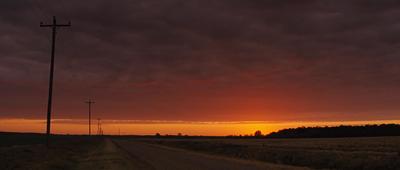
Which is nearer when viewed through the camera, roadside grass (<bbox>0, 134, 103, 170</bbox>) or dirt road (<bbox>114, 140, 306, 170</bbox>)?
dirt road (<bbox>114, 140, 306, 170</bbox>)

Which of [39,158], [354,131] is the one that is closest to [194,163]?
[39,158]

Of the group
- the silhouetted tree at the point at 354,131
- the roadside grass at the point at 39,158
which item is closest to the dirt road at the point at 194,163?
the roadside grass at the point at 39,158

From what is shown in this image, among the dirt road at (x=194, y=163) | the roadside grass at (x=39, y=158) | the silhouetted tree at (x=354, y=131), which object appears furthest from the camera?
the silhouetted tree at (x=354, y=131)

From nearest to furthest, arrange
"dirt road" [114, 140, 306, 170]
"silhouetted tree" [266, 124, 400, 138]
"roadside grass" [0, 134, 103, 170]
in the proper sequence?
"dirt road" [114, 140, 306, 170]
"roadside grass" [0, 134, 103, 170]
"silhouetted tree" [266, 124, 400, 138]

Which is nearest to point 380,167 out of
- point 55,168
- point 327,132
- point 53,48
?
point 55,168

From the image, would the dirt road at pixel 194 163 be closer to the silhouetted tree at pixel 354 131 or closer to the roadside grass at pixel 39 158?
the roadside grass at pixel 39 158

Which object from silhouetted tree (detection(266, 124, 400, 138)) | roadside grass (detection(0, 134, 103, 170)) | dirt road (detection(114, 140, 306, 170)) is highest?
silhouetted tree (detection(266, 124, 400, 138))

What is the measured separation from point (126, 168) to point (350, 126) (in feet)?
555

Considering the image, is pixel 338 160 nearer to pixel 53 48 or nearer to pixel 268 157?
pixel 268 157

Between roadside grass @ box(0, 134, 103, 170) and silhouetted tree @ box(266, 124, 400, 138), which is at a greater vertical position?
silhouetted tree @ box(266, 124, 400, 138)

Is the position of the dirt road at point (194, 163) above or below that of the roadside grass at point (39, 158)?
below

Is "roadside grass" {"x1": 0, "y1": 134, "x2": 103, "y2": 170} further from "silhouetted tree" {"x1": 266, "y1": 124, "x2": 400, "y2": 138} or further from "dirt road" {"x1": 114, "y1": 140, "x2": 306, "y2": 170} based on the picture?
"silhouetted tree" {"x1": 266, "y1": 124, "x2": 400, "y2": 138}

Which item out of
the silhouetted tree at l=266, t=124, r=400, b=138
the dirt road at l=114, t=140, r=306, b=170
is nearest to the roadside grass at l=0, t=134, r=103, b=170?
the dirt road at l=114, t=140, r=306, b=170

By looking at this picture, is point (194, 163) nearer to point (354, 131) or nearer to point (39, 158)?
point (39, 158)
